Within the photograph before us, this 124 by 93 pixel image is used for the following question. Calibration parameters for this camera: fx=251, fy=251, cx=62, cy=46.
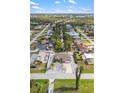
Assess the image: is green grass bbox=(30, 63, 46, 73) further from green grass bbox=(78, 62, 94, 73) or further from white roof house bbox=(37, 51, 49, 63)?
green grass bbox=(78, 62, 94, 73)

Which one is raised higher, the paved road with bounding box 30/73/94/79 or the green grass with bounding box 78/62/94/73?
the green grass with bounding box 78/62/94/73

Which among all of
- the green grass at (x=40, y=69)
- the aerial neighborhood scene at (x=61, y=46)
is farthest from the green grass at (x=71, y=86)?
the green grass at (x=40, y=69)

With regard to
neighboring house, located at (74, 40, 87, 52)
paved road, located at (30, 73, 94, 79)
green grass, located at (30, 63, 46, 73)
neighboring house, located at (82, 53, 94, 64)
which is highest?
neighboring house, located at (74, 40, 87, 52)

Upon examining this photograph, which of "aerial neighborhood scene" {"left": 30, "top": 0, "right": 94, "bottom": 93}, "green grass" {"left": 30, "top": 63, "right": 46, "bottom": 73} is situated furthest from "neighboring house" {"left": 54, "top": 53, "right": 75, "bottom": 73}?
"green grass" {"left": 30, "top": 63, "right": 46, "bottom": 73}

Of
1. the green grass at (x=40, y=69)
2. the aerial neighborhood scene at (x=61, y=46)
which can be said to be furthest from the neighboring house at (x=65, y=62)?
the green grass at (x=40, y=69)

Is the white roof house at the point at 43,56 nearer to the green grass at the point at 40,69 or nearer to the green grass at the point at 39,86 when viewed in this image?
the green grass at the point at 40,69

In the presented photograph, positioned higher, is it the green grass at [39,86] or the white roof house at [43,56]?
the white roof house at [43,56]

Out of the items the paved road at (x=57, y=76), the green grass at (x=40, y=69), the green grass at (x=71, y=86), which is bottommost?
the green grass at (x=71, y=86)
